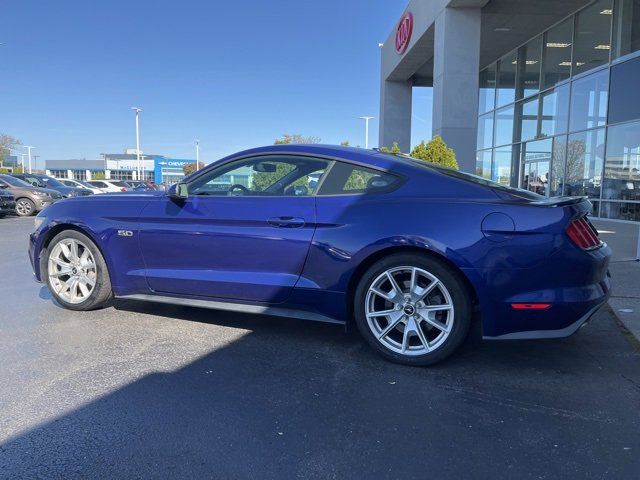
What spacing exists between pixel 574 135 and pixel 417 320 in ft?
46.2

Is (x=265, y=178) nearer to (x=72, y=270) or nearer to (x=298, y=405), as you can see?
(x=298, y=405)

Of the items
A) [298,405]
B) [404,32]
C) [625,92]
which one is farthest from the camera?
[404,32]

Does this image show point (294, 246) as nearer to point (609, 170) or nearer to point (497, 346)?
point (497, 346)

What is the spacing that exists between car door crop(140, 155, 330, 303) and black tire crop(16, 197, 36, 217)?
1581 cm

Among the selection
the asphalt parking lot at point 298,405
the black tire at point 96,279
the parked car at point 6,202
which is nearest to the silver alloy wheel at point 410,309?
the asphalt parking lot at point 298,405

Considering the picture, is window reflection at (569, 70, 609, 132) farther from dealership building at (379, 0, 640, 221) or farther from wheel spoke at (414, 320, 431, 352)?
wheel spoke at (414, 320, 431, 352)

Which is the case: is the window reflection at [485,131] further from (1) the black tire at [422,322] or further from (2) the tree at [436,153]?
→ (1) the black tire at [422,322]

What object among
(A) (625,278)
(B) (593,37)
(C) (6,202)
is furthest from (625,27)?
(C) (6,202)

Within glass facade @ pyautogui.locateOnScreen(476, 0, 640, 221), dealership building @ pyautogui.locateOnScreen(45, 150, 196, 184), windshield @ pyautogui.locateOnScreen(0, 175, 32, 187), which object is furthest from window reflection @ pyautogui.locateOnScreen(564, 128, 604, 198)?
dealership building @ pyautogui.locateOnScreen(45, 150, 196, 184)

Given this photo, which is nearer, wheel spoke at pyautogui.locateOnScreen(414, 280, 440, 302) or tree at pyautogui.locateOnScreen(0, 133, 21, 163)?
wheel spoke at pyautogui.locateOnScreen(414, 280, 440, 302)

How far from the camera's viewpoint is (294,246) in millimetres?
3746

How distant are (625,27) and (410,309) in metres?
13.6

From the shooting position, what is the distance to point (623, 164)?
13.2m

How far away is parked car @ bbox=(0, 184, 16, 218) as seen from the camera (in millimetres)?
15865
